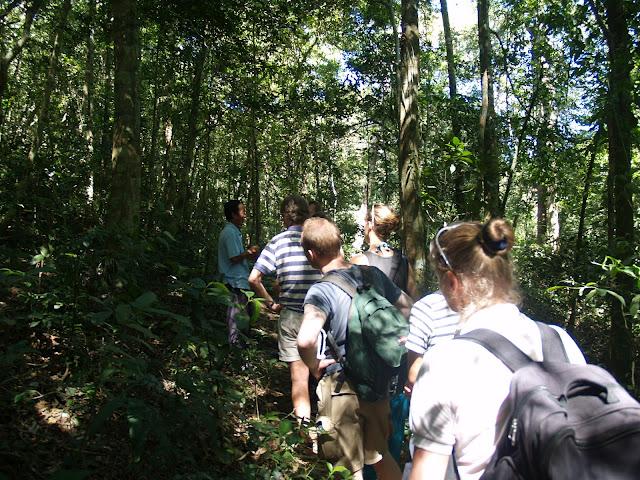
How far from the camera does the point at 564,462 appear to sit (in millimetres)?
1135

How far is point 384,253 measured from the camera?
4.44 meters

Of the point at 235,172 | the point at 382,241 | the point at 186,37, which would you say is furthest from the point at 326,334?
the point at 235,172

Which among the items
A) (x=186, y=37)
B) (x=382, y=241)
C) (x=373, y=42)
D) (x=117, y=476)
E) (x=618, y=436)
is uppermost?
(x=373, y=42)

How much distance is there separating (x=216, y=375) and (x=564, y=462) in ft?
8.72

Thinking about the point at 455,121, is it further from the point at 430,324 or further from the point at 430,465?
the point at 430,465

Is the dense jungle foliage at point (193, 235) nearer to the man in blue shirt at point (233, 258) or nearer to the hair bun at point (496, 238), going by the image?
the man in blue shirt at point (233, 258)

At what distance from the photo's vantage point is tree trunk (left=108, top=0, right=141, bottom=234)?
223 inches

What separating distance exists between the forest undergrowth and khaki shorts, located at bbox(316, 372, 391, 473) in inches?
5.6

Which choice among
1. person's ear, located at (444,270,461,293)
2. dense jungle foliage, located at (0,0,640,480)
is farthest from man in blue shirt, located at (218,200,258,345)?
person's ear, located at (444,270,461,293)

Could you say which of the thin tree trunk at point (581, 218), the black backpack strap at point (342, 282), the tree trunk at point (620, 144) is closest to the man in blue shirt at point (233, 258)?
the black backpack strap at point (342, 282)

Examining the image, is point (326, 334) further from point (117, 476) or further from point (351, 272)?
point (117, 476)

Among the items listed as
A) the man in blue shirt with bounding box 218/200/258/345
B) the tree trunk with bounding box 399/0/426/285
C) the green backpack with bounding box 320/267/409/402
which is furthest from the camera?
the tree trunk with bounding box 399/0/426/285

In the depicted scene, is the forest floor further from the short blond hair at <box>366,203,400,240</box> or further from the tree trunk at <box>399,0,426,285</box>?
the tree trunk at <box>399,0,426,285</box>

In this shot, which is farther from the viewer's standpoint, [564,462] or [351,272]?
[351,272]
